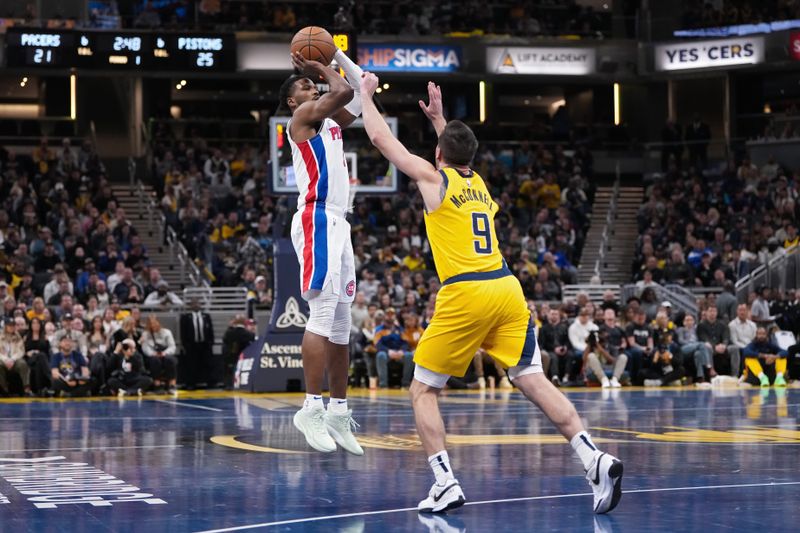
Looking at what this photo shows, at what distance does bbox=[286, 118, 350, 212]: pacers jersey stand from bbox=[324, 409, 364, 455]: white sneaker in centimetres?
145

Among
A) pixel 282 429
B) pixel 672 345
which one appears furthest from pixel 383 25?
pixel 282 429

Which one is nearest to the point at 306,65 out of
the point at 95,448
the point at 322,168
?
the point at 322,168

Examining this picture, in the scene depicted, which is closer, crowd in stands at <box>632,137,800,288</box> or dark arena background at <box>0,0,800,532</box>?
dark arena background at <box>0,0,800,532</box>

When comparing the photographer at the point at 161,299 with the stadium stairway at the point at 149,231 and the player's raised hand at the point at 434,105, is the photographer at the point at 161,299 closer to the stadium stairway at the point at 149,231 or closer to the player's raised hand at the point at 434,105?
the stadium stairway at the point at 149,231

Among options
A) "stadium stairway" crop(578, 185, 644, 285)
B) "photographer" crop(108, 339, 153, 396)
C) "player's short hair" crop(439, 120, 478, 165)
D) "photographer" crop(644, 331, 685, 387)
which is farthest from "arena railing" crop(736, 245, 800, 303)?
"player's short hair" crop(439, 120, 478, 165)

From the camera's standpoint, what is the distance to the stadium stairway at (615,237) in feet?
103

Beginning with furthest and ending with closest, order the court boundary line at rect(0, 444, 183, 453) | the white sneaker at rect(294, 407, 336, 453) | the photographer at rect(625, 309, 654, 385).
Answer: the photographer at rect(625, 309, 654, 385)
the court boundary line at rect(0, 444, 183, 453)
the white sneaker at rect(294, 407, 336, 453)

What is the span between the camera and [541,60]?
35500 mm

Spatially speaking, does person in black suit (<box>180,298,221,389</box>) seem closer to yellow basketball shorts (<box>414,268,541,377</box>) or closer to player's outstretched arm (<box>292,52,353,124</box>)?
player's outstretched arm (<box>292,52,353,124</box>)

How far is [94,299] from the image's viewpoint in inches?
833

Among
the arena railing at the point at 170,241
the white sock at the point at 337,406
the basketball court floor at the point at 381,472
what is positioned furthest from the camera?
the arena railing at the point at 170,241

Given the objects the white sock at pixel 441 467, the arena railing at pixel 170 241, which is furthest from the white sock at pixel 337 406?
the arena railing at pixel 170 241

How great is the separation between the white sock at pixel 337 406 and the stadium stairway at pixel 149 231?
59.4 feet

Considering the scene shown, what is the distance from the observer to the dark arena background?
8156 millimetres
